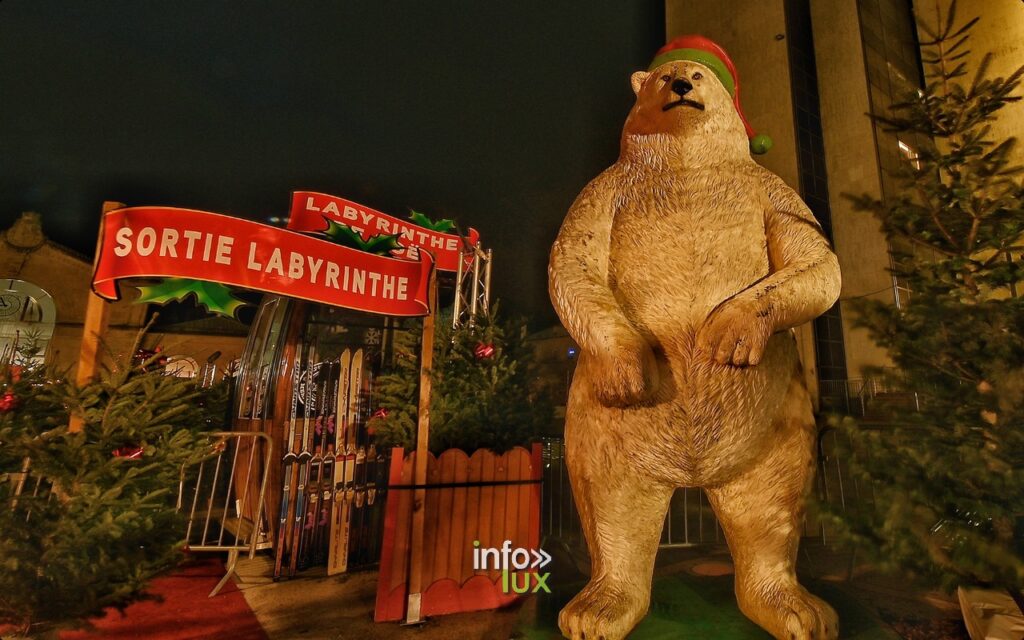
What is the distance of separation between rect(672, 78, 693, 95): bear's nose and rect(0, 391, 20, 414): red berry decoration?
2.83 m

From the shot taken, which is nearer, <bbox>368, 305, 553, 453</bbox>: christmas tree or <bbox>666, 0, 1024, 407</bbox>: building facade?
<bbox>368, 305, 553, 453</bbox>: christmas tree

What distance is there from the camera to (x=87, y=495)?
1.86 m

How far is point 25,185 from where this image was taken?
523 centimetres

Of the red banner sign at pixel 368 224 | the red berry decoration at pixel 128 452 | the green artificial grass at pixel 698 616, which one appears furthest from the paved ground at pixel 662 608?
the red banner sign at pixel 368 224

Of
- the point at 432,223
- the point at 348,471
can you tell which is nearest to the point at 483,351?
the point at 348,471

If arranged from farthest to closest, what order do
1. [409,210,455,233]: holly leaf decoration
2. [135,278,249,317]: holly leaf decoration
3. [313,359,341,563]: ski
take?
[409,210,455,233]: holly leaf decoration → [313,359,341,563]: ski → [135,278,249,317]: holly leaf decoration

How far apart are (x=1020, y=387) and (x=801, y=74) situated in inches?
349

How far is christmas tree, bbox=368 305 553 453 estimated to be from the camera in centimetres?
355

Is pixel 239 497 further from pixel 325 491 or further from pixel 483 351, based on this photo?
pixel 483 351

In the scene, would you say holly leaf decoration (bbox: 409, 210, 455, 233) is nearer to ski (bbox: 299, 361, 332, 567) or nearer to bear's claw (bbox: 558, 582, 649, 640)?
ski (bbox: 299, 361, 332, 567)

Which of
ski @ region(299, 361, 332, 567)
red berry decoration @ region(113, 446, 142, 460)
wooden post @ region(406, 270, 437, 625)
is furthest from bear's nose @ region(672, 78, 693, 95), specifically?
ski @ region(299, 361, 332, 567)

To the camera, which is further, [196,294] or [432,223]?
[432,223]

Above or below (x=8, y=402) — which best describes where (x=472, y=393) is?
above

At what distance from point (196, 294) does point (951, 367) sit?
11.7ft
